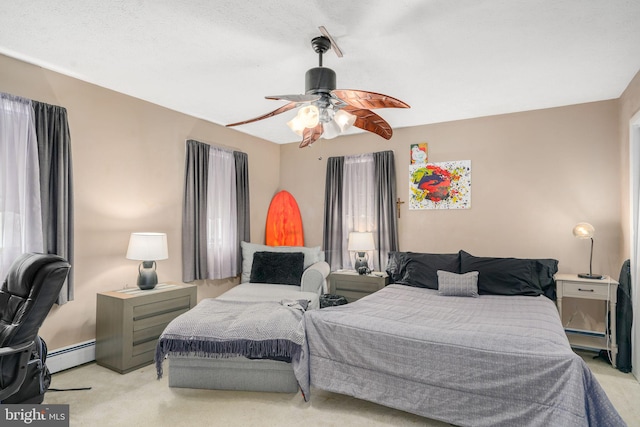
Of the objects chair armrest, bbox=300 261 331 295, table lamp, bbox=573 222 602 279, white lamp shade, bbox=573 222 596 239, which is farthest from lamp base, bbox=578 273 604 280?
chair armrest, bbox=300 261 331 295

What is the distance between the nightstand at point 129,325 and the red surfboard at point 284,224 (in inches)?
81.3

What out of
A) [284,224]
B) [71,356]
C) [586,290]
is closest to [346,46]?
[586,290]

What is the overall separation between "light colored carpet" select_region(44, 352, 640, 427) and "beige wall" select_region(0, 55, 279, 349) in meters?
0.73

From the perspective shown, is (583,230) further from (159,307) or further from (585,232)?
(159,307)

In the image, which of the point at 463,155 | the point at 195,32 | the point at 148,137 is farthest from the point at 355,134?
the point at 195,32

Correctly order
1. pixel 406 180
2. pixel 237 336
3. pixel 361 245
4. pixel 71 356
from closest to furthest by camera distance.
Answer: pixel 237 336, pixel 71 356, pixel 361 245, pixel 406 180

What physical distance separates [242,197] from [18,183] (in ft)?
7.77

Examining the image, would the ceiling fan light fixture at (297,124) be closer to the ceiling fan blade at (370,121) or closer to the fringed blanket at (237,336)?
the ceiling fan blade at (370,121)

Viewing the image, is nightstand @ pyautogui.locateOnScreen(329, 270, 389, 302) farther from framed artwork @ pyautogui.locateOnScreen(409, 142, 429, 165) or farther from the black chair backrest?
the black chair backrest

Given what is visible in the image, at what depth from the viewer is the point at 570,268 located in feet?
11.9

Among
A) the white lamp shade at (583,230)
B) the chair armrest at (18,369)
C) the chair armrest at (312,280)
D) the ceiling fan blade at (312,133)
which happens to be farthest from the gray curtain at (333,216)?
the chair armrest at (18,369)

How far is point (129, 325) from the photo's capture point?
2.93 metres

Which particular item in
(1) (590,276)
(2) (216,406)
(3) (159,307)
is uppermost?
(1) (590,276)

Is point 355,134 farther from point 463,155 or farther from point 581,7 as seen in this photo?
point 581,7
